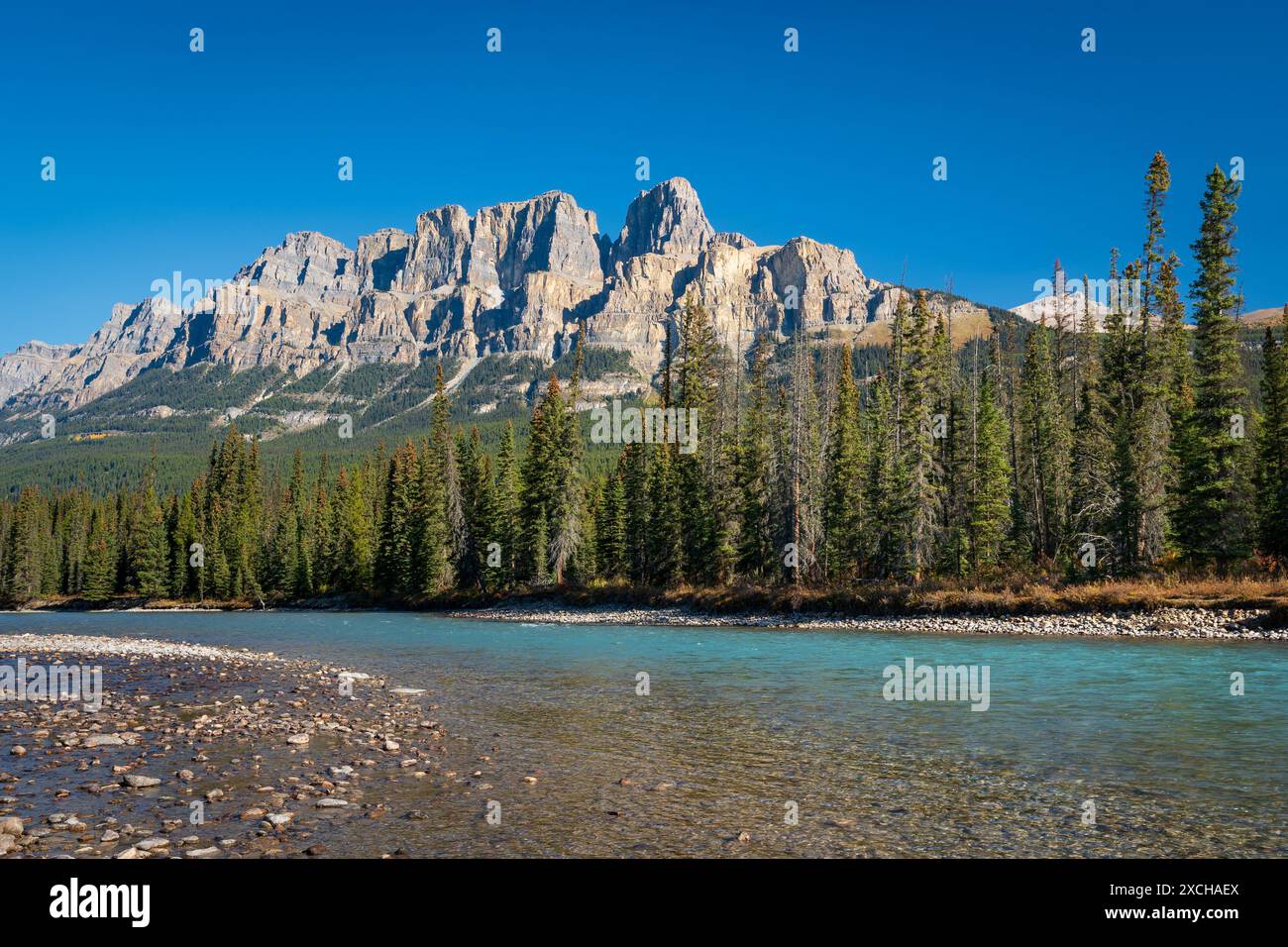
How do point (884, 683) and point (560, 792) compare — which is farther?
point (884, 683)

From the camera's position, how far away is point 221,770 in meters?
11.9

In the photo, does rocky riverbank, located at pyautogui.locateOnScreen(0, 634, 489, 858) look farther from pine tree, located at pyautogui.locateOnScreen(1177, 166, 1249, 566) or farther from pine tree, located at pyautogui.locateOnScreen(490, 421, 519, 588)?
pine tree, located at pyautogui.locateOnScreen(490, 421, 519, 588)

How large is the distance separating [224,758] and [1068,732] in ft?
50.5

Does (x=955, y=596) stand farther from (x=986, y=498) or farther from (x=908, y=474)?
(x=986, y=498)

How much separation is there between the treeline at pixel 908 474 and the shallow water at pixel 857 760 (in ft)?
61.7

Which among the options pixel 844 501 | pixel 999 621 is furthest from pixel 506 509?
pixel 999 621

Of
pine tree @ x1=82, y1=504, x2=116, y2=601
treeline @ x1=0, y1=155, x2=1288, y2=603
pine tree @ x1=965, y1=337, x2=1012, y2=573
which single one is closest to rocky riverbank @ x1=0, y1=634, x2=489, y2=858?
treeline @ x1=0, y1=155, x2=1288, y2=603

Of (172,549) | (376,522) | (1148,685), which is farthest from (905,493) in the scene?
(172,549)

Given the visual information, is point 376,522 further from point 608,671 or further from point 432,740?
point 432,740

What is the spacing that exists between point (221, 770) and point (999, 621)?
3834 centimetres

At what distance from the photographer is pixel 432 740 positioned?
14.6 m

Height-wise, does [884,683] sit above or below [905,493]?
below

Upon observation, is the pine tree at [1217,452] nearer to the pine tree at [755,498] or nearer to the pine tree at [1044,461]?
the pine tree at [1044,461]
